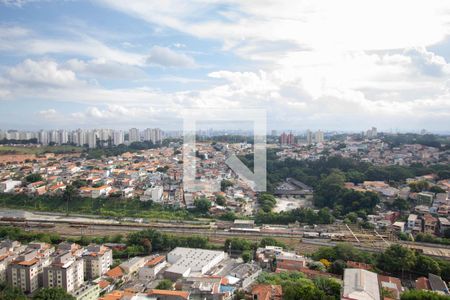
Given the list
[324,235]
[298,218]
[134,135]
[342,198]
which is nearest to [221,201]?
[298,218]

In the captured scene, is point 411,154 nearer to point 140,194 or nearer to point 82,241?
point 140,194

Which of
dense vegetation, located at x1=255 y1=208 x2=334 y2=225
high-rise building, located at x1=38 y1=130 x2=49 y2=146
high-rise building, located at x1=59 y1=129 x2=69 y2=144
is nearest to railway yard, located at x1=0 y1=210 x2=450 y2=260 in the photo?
dense vegetation, located at x1=255 y1=208 x2=334 y2=225

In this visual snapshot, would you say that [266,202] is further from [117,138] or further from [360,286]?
[117,138]

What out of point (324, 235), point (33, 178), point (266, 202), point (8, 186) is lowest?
point (324, 235)

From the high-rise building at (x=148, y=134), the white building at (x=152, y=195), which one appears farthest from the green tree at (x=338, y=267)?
the high-rise building at (x=148, y=134)

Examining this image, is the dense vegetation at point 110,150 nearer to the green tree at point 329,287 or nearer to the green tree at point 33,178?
the green tree at point 33,178

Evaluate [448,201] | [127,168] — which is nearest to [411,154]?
[448,201]

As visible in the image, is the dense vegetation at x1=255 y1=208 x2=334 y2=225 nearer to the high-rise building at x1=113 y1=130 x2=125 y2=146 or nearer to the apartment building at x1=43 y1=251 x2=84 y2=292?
the apartment building at x1=43 y1=251 x2=84 y2=292
